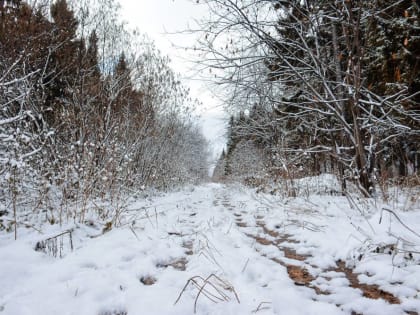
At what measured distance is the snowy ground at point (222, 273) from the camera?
1.38 metres

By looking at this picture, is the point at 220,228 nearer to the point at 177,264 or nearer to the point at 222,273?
the point at 177,264

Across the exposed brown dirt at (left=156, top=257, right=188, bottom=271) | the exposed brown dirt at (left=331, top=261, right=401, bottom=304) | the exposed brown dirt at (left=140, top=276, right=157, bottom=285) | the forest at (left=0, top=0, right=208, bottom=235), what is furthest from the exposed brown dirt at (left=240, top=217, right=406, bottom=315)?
the forest at (left=0, top=0, right=208, bottom=235)

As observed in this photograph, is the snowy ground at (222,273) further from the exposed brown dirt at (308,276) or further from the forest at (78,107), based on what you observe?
the forest at (78,107)

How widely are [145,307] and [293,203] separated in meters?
3.96

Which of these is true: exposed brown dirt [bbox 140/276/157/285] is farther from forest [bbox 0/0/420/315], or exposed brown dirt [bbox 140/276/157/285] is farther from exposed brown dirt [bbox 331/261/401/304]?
exposed brown dirt [bbox 331/261/401/304]

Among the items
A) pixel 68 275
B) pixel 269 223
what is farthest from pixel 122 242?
pixel 269 223

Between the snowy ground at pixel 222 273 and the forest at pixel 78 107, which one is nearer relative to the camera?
the snowy ground at pixel 222 273

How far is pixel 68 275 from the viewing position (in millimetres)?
1786

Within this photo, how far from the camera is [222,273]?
6.05ft

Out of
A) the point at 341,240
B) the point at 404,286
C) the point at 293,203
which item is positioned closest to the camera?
the point at 404,286

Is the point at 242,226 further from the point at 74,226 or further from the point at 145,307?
the point at 145,307

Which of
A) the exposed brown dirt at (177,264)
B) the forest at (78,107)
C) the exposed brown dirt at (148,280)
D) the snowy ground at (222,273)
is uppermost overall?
the forest at (78,107)

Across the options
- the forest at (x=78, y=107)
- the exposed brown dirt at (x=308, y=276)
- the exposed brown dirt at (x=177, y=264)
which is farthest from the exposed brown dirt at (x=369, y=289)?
the forest at (x=78, y=107)

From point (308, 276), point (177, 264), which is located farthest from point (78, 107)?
point (308, 276)
